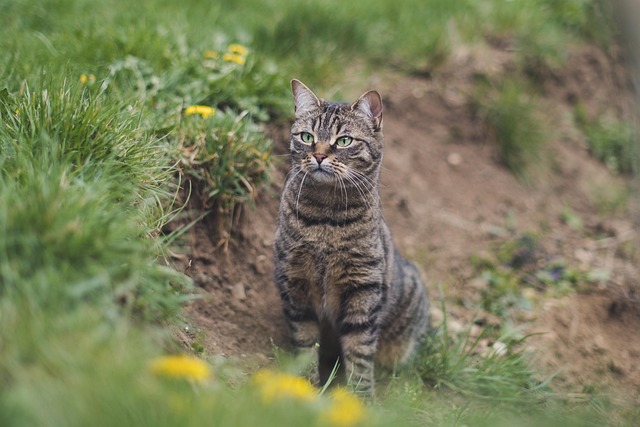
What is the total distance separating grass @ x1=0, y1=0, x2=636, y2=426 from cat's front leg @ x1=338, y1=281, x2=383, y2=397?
0.60ft

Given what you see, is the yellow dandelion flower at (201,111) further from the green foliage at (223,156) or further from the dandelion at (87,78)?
the dandelion at (87,78)

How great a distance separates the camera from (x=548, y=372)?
3861 millimetres

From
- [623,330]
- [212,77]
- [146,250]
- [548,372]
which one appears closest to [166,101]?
[212,77]

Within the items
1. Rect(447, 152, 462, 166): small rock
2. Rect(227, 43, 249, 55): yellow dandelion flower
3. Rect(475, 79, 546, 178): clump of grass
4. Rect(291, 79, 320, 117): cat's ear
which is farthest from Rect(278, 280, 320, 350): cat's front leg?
Rect(475, 79, 546, 178): clump of grass

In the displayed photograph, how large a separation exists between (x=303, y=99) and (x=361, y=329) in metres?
1.18

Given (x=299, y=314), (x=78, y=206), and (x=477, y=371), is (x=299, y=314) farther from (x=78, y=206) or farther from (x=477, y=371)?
(x=78, y=206)

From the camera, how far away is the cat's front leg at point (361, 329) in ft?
10.9

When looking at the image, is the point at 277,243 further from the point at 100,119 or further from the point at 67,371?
the point at 67,371

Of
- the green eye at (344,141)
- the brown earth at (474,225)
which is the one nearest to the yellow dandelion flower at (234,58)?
the brown earth at (474,225)

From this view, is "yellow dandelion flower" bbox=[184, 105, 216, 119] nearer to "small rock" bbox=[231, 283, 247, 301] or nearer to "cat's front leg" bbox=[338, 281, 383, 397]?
"small rock" bbox=[231, 283, 247, 301]

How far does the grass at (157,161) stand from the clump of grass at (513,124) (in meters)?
0.02

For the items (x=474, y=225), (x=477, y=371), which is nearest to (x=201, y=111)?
(x=477, y=371)

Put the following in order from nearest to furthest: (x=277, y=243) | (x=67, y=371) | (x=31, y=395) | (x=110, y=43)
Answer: (x=31, y=395), (x=67, y=371), (x=277, y=243), (x=110, y=43)

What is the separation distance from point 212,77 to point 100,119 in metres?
1.16
